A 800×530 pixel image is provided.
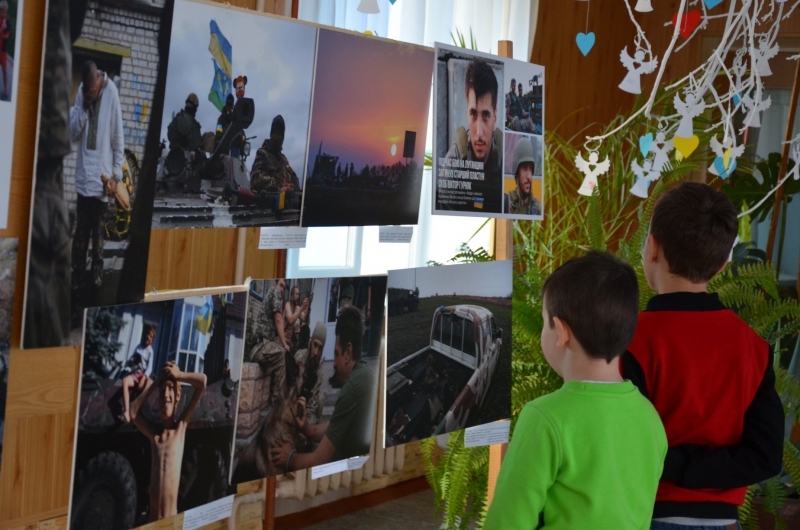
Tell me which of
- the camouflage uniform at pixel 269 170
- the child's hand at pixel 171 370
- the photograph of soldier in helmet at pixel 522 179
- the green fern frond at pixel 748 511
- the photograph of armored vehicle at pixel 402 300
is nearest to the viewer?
the child's hand at pixel 171 370

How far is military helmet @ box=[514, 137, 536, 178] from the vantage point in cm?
193

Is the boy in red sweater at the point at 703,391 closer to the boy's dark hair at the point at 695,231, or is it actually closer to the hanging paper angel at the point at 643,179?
the boy's dark hair at the point at 695,231

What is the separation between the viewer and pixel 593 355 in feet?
4.31

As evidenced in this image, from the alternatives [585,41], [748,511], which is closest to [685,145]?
[585,41]

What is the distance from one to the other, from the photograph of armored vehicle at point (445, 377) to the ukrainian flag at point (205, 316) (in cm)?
48

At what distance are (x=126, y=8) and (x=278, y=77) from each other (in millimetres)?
305

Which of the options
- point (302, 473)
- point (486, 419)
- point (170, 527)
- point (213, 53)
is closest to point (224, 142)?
A: point (213, 53)

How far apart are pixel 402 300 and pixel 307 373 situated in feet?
0.92

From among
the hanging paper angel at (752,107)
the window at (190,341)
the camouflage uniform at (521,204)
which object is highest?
the hanging paper angel at (752,107)

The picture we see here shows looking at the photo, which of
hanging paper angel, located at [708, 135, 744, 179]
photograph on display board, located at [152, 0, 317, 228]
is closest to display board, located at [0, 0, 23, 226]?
photograph on display board, located at [152, 0, 317, 228]

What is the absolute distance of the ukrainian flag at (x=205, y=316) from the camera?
137cm

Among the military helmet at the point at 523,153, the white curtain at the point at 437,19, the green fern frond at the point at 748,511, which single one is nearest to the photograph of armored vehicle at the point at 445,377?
the military helmet at the point at 523,153

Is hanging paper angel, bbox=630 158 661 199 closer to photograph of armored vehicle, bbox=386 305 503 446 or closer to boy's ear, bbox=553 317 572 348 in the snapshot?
photograph of armored vehicle, bbox=386 305 503 446

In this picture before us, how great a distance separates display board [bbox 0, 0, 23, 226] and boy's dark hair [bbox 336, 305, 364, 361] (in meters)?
0.71
